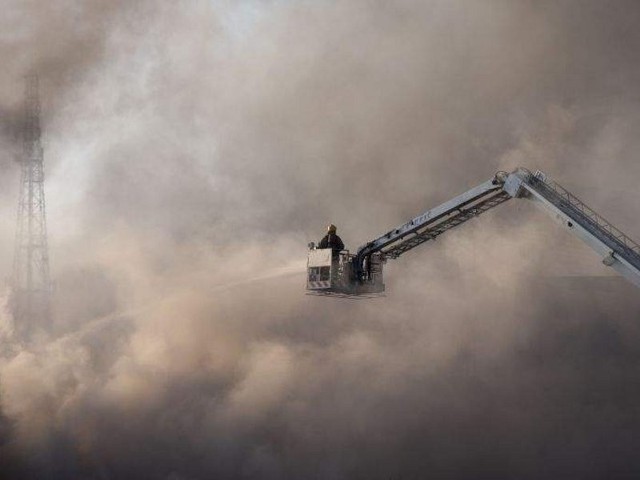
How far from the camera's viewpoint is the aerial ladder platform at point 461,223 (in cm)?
2645

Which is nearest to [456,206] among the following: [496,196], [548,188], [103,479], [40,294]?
[496,196]

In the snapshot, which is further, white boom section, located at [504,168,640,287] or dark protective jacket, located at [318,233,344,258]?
dark protective jacket, located at [318,233,344,258]

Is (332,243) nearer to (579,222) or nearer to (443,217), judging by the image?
(443,217)

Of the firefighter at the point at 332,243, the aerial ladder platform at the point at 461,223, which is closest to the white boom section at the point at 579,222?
the aerial ladder platform at the point at 461,223

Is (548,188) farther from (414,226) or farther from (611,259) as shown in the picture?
(414,226)

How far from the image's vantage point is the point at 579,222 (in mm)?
27203

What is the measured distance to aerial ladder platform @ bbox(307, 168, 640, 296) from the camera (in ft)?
86.8

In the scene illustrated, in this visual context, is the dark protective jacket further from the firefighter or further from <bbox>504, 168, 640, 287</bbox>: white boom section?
<bbox>504, 168, 640, 287</bbox>: white boom section

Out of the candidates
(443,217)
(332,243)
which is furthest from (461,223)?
(332,243)

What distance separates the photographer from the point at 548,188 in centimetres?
2878

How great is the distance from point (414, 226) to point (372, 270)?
129 inches

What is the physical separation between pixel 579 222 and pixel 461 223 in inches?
284

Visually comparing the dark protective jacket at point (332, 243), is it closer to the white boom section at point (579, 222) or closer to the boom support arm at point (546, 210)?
the boom support arm at point (546, 210)

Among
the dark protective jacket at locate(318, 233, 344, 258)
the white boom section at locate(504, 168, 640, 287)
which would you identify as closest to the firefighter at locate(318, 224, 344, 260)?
the dark protective jacket at locate(318, 233, 344, 258)
